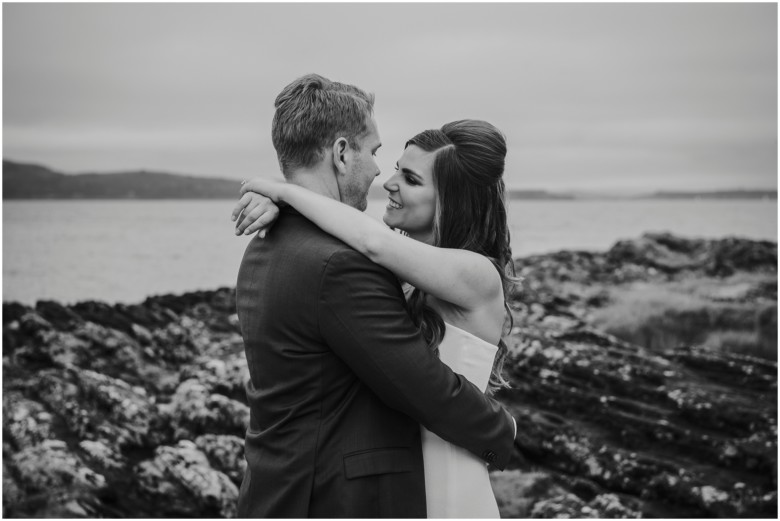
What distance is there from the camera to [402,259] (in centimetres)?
271

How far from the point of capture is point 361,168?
301cm

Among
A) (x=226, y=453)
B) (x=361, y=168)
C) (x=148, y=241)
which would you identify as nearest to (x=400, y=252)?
(x=361, y=168)

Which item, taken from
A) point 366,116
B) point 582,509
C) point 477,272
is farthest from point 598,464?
point 366,116

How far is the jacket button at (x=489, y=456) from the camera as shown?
2.90 m

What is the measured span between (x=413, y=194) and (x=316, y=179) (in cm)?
57

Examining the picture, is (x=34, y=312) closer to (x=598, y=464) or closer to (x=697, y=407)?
(x=598, y=464)

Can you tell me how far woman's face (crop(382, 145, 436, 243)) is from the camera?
132 inches

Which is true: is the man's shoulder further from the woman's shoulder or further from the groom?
the woman's shoulder

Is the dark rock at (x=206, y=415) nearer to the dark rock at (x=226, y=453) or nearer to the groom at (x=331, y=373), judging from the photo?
the dark rock at (x=226, y=453)

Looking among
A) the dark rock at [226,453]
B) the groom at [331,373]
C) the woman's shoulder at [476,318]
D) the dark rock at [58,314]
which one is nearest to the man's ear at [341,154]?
the groom at [331,373]

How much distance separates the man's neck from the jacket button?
1144 millimetres

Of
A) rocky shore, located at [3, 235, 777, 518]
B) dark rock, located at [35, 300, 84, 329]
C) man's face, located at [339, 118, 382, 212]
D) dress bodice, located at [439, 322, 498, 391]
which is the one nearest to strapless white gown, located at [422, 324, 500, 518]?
dress bodice, located at [439, 322, 498, 391]

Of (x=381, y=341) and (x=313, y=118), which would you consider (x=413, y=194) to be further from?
(x=381, y=341)

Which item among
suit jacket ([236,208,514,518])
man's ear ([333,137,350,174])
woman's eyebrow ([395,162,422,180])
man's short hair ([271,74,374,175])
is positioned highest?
man's short hair ([271,74,374,175])
